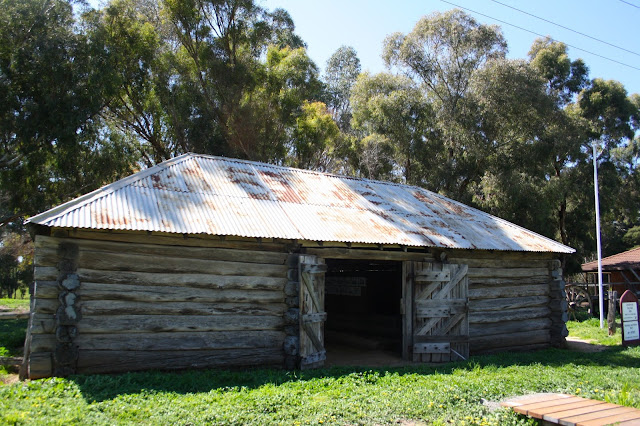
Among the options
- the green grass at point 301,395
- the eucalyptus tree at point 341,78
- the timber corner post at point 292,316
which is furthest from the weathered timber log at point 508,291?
the eucalyptus tree at point 341,78

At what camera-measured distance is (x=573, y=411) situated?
6703mm

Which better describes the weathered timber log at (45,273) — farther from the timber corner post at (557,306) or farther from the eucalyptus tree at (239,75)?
the eucalyptus tree at (239,75)

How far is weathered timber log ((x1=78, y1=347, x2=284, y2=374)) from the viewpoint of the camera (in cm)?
852

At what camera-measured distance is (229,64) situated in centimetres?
2673

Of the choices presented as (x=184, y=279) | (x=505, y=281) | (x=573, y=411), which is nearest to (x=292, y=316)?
(x=184, y=279)

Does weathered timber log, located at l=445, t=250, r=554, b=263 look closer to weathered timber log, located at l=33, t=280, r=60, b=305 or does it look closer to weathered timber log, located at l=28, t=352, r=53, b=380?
weathered timber log, located at l=33, t=280, r=60, b=305

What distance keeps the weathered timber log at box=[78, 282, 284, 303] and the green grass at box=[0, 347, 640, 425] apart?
131 cm

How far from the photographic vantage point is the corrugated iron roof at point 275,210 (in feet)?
29.5

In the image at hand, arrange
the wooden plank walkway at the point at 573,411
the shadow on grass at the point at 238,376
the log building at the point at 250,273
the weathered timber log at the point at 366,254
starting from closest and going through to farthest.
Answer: the wooden plank walkway at the point at 573,411 < the shadow on grass at the point at 238,376 < the log building at the point at 250,273 < the weathered timber log at the point at 366,254

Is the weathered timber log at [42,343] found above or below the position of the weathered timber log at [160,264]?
below

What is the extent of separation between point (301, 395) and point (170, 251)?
3579mm

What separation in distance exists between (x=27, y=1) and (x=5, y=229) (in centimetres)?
1625

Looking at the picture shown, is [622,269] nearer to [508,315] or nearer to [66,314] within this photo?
[508,315]

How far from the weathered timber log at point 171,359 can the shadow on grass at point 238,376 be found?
179 millimetres
